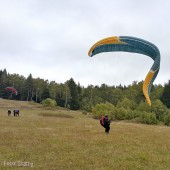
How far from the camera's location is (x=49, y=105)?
335 ft

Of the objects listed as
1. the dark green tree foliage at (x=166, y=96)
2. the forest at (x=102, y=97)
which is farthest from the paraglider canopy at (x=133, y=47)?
the dark green tree foliage at (x=166, y=96)

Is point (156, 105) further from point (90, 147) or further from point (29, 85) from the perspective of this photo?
point (29, 85)

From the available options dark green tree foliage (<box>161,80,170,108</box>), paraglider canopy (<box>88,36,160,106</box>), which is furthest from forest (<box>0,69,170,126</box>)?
paraglider canopy (<box>88,36,160,106</box>)

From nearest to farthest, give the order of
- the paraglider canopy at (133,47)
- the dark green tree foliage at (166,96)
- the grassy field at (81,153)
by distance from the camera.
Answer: the grassy field at (81,153) → the paraglider canopy at (133,47) → the dark green tree foliage at (166,96)

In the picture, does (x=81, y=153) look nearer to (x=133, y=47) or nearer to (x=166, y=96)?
(x=133, y=47)

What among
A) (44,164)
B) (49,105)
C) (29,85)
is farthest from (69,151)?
(29,85)

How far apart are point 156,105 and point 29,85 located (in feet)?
284

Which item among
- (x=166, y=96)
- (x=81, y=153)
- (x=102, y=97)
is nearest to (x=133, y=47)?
(x=81, y=153)

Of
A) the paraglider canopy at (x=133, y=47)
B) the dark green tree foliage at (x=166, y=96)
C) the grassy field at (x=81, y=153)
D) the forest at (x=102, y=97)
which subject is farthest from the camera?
the dark green tree foliage at (x=166, y=96)

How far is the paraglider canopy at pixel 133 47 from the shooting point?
28.6m

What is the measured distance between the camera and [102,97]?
136 m

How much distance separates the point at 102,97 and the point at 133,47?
107 meters

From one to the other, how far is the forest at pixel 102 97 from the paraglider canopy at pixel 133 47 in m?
42.3

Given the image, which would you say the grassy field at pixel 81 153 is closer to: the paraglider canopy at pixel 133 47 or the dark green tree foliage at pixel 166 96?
the paraglider canopy at pixel 133 47
